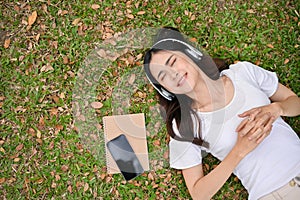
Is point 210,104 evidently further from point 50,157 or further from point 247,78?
point 50,157

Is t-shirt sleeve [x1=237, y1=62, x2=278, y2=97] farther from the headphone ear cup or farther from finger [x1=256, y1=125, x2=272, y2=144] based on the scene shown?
the headphone ear cup

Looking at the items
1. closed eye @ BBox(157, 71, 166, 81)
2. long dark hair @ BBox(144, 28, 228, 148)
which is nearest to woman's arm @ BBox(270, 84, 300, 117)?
long dark hair @ BBox(144, 28, 228, 148)

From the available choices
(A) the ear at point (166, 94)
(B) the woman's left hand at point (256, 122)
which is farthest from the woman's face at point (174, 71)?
(B) the woman's left hand at point (256, 122)

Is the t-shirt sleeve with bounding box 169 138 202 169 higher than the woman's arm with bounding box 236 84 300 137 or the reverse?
the reverse

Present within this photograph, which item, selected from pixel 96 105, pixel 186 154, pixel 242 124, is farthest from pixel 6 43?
pixel 242 124

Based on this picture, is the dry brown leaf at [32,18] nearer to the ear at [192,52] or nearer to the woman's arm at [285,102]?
the ear at [192,52]

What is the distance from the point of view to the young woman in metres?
2.53

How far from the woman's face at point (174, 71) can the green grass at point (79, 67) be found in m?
0.79

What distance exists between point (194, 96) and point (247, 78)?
42 centimetres

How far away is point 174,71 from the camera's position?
247 centimetres

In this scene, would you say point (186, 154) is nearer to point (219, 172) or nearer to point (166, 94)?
point (219, 172)

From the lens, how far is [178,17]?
11.0 ft

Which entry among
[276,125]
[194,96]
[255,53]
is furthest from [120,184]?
[255,53]

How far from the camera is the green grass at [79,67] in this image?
3.20 metres
